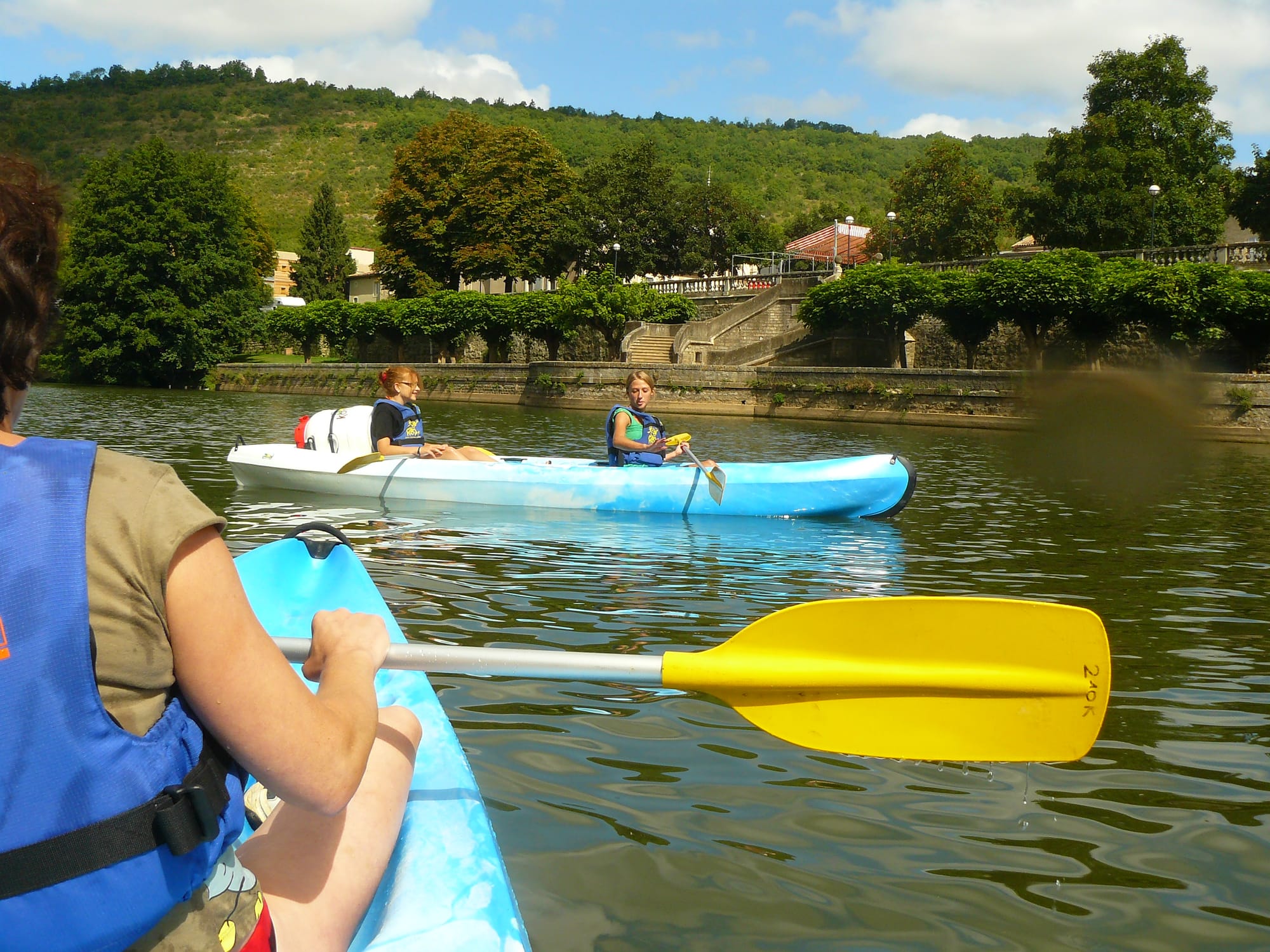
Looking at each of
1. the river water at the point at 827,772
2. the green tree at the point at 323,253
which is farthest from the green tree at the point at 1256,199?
the green tree at the point at 323,253

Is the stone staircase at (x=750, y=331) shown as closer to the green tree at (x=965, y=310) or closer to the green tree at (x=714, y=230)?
the green tree at (x=965, y=310)

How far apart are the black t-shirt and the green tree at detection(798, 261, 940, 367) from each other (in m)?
25.1

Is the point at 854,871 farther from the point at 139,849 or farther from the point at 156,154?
the point at 156,154

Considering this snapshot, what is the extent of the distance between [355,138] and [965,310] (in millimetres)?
114993

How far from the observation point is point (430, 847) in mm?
2365

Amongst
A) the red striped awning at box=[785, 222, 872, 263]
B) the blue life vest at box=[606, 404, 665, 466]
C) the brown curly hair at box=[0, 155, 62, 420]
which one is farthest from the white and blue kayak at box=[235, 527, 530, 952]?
the red striped awning at box=[785, 222, 872, 263]

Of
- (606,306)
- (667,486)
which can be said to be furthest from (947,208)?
(667,486)

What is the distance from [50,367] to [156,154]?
161 ft

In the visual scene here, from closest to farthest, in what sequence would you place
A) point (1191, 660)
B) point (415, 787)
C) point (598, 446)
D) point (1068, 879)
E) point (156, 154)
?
point (415, 787)
point (1068, 879)
point (1191, 660)
point (598, 446)
point (156, 154)

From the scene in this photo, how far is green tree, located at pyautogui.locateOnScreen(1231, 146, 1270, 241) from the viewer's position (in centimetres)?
3928

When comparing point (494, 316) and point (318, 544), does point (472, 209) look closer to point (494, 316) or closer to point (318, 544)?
point (494, 316)

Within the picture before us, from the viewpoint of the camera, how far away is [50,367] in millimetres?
1627

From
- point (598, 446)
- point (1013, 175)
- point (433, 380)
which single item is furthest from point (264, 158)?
point (598, 446)

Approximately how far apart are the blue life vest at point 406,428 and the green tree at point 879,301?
24.9 m
